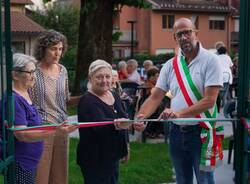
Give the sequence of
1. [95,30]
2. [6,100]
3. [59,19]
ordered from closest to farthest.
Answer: [6,100], [95,30], [59,19]

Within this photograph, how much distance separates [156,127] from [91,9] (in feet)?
19.4

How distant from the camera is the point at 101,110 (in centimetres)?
438

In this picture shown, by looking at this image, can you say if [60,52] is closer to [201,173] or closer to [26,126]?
[26,126]

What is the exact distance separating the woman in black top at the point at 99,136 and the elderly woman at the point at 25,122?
1.68 feet

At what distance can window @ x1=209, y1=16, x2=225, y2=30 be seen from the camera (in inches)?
2094

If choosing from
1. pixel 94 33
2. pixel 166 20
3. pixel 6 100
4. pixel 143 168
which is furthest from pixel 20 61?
pixel 166 20

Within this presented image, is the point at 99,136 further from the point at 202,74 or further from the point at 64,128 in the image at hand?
the point at 202,74

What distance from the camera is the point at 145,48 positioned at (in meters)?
49.5

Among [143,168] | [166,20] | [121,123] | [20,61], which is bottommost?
[143,168]

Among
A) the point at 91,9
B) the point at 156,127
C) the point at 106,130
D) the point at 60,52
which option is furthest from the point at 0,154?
the point at 91,9

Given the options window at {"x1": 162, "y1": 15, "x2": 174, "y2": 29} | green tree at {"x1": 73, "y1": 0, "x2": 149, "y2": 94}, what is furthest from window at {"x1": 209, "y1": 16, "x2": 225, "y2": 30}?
green tree at {"x1": 73, "y1": 0, "x2": 149, "y2": 94}

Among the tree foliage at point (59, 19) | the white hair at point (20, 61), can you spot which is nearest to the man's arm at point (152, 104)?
the white hair at point (20, 61)

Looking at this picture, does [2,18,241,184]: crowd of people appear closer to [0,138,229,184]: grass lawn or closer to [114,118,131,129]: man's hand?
[114,118,131,129]: man's hand

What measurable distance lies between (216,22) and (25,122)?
168 ft
